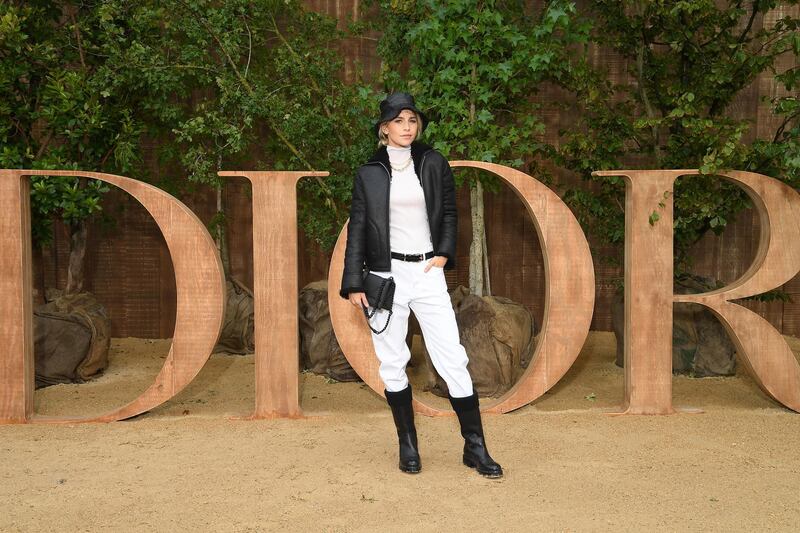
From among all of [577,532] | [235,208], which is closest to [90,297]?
[235,208]

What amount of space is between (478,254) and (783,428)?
6.47 feet

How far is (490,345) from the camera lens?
5.07 metres

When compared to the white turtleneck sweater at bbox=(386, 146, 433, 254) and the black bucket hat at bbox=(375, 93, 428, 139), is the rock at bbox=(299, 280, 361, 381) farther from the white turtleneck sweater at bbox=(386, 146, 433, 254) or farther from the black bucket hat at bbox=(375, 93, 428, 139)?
the black bucket hat at bbox=(375, 93, 428, 139)

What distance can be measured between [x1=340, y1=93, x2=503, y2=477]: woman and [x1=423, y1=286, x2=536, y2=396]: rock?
1253 millimetres

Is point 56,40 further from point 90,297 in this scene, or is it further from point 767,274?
point 767,274

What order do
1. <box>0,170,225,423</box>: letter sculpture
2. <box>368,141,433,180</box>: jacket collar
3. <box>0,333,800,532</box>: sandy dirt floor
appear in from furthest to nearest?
<box>0,170,225,423</box>: letter sculpture
<box>368,141,433,180</box>: jacket collar
<box>0,333,800,532</box>: sandy dirt floor

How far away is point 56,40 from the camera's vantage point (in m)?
5.47

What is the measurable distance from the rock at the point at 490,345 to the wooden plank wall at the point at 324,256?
123 centimetres

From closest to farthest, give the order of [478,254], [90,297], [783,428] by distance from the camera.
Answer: [783,428] < [478,254] < [90,297]

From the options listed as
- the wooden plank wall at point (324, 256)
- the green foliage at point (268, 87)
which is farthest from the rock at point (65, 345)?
the green foliage at point (268, 87)

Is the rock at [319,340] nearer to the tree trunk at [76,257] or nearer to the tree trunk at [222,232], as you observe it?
the tree trunk at [222,232]

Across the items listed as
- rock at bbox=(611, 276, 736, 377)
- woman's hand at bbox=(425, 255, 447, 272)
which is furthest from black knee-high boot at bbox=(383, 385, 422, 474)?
rock at bbox=(611, 276, 736, 377)

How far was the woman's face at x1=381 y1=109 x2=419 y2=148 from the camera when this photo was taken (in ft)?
12.4

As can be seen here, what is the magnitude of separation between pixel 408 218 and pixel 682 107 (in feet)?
6.73
